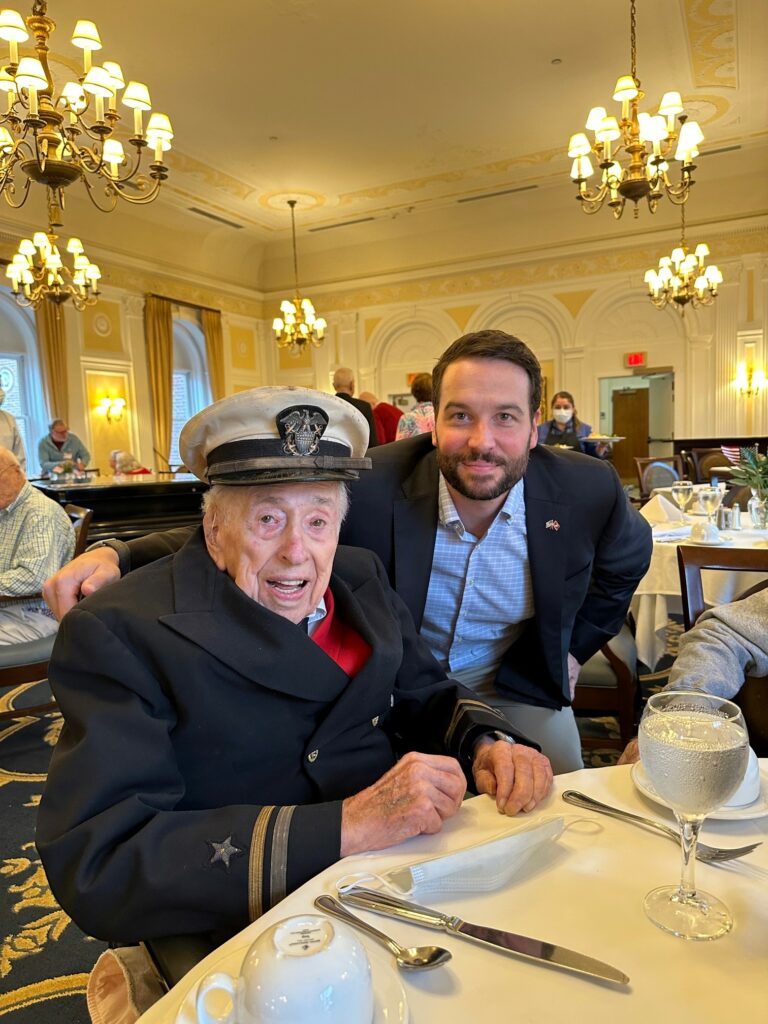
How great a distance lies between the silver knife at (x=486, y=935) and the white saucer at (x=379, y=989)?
6cm

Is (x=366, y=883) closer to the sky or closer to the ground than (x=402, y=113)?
closer to the ground

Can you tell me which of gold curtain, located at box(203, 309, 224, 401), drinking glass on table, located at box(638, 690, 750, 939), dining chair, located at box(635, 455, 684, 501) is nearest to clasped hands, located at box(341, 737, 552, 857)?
drinking glass on table, located at box(638, 690, 750, 939)

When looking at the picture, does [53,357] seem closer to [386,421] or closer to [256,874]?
[386,421]

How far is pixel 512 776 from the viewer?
3.25ft

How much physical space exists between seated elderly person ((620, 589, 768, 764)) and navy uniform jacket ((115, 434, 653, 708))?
342mm

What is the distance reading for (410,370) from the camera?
40.9 ft

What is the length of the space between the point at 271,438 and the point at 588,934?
81cm

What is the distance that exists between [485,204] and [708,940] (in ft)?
38.2

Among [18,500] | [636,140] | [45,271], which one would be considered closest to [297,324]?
[45,271]

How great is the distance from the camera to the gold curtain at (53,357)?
30.8ft

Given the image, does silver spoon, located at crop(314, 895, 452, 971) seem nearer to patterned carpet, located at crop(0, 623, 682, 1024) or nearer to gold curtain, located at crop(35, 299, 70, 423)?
patterned carpet, located at crop(0, 623, 682, 1024)

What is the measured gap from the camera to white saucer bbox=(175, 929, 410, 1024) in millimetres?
563

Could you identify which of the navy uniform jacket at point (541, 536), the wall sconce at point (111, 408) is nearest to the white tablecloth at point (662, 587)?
the navy uniform jacket at point (541, 536)

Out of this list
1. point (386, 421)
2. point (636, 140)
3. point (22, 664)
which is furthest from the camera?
point (386, 421)
